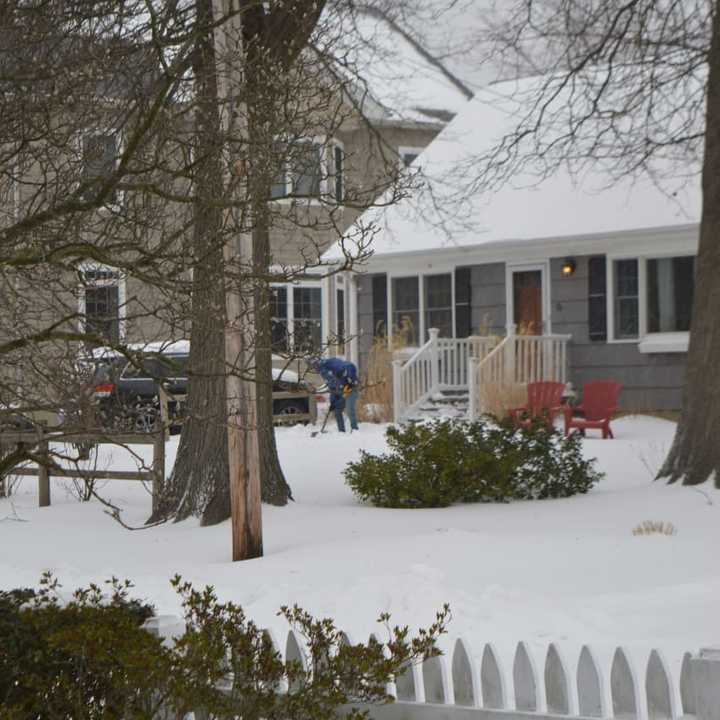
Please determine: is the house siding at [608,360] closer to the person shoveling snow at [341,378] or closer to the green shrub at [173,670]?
the person shoveling snow at [341,378]

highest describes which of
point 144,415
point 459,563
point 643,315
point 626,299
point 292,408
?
point 626,299

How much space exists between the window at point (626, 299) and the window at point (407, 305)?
14.8 ft

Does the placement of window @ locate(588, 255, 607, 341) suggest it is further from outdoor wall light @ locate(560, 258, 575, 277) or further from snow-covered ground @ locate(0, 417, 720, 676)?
snow-covered ground @ locate(0, 417, 720, 676)

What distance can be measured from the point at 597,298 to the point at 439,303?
12.4 ft

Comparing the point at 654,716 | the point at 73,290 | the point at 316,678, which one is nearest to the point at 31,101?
the point at 73,290

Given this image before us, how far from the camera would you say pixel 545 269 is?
23.9 m

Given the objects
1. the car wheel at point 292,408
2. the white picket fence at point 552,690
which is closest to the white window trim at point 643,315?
the car wheel at point 292,408

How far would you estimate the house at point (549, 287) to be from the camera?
22.4 meters

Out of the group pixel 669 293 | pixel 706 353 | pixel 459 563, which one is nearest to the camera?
pixel 459 563

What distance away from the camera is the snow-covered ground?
25.6ft

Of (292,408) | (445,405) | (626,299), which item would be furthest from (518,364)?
(292,408)

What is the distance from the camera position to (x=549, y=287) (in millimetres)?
23953

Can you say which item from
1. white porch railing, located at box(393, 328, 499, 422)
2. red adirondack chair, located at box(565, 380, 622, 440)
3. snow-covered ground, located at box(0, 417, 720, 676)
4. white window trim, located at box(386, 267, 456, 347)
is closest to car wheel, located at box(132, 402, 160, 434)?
snow-covered ground, located at box(0, 417, 720, 676)

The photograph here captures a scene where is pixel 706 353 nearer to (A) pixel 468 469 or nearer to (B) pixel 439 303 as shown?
(A) pixel 468 469
